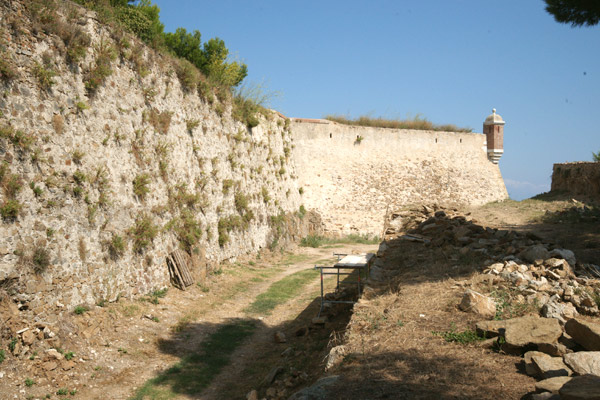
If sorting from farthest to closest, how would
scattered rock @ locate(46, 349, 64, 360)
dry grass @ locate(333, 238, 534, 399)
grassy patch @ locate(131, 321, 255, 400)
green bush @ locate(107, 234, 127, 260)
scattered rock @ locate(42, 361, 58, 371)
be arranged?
green bush @ locate(107, 234, 127, 260) < grassy patch @ locate(131, 321, 255, 400) < scattered rock @ locate(46, 349, 64, 360) < scattered rock @ locate(42, 361, 58, 371) < dry grass @ locate(333, 238, 534, 399)

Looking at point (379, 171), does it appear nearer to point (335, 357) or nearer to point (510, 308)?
point (510, 308)

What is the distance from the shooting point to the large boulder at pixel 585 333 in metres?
5.03

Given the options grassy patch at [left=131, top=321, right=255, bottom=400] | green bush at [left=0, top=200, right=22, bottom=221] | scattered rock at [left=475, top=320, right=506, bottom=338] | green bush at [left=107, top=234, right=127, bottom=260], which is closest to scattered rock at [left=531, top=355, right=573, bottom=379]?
scattered rock at [left=475, top=320, right=506, bottom=338]

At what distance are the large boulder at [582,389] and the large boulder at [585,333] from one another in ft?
3.78

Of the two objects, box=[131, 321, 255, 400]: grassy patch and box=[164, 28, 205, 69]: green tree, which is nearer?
box=[131, 321, 255, 400]: grassy patch

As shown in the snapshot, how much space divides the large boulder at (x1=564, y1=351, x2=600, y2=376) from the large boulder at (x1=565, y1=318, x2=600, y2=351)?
0.36 metres

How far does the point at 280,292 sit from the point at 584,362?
9.61 m

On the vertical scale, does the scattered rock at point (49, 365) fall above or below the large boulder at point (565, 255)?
below

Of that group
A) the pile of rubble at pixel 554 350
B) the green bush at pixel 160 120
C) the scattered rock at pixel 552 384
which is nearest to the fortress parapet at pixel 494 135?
the green bush at pixel 160 120

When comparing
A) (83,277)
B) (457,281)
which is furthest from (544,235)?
(83,277)

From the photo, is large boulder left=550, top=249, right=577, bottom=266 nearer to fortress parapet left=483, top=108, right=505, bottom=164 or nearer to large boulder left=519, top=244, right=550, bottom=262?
large boulder left=519, top=244, right=550, bottom=262

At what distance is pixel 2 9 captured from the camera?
820 cm

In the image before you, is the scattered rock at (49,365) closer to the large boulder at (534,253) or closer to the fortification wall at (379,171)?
the large boulder at (534,253)

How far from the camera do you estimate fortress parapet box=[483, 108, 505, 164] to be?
2844cm
